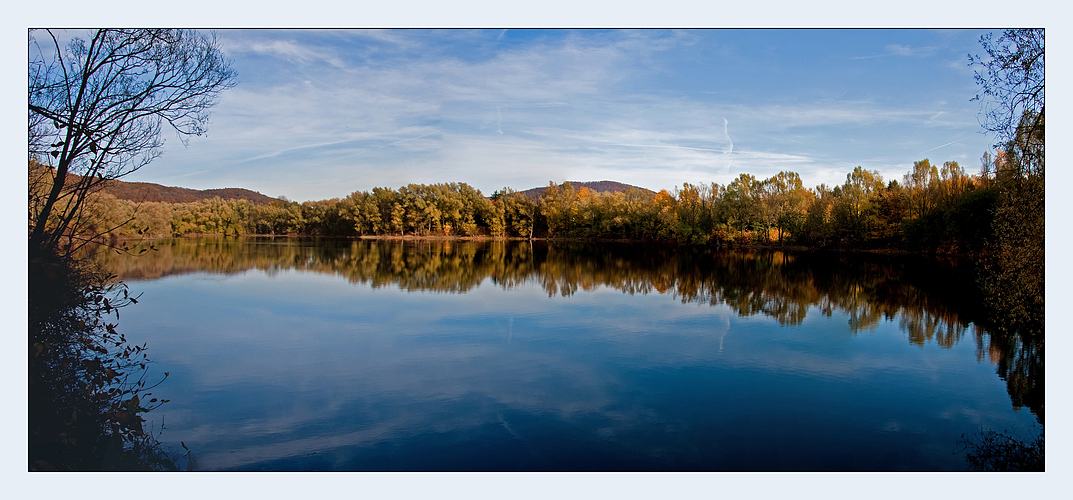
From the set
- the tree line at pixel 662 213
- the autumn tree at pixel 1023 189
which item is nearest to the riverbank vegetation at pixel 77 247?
the tree line at pixel 662 213

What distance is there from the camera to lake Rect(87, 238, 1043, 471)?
258 inches

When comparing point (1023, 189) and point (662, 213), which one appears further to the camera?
point (662, 213)

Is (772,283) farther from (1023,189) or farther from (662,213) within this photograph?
(662,213)

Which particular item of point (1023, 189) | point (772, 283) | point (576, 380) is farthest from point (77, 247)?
point (772, 283)

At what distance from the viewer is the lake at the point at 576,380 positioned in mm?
6555

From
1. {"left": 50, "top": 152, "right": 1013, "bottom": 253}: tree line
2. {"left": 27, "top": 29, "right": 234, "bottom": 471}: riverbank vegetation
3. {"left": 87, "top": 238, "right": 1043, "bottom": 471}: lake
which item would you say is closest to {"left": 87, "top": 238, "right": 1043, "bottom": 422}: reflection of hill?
{"left": 87, "top": 238, "right": 1043, "bottom": 471}: lake

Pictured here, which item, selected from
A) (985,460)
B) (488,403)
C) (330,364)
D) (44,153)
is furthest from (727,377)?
(44,153)

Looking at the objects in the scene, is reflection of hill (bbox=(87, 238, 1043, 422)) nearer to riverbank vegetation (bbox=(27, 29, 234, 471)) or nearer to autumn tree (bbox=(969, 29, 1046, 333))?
autumn tree (bbox=(969, 29, 1046, 333))

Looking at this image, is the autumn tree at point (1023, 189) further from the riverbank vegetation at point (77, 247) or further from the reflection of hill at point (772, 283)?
the riverbank vegetation at point (77, 247)

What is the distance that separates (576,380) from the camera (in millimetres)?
9172

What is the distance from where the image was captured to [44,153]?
5.65m

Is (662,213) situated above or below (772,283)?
above

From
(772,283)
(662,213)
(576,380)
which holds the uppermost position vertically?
(662,213)

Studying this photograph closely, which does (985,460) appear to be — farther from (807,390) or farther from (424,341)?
(424,341)
